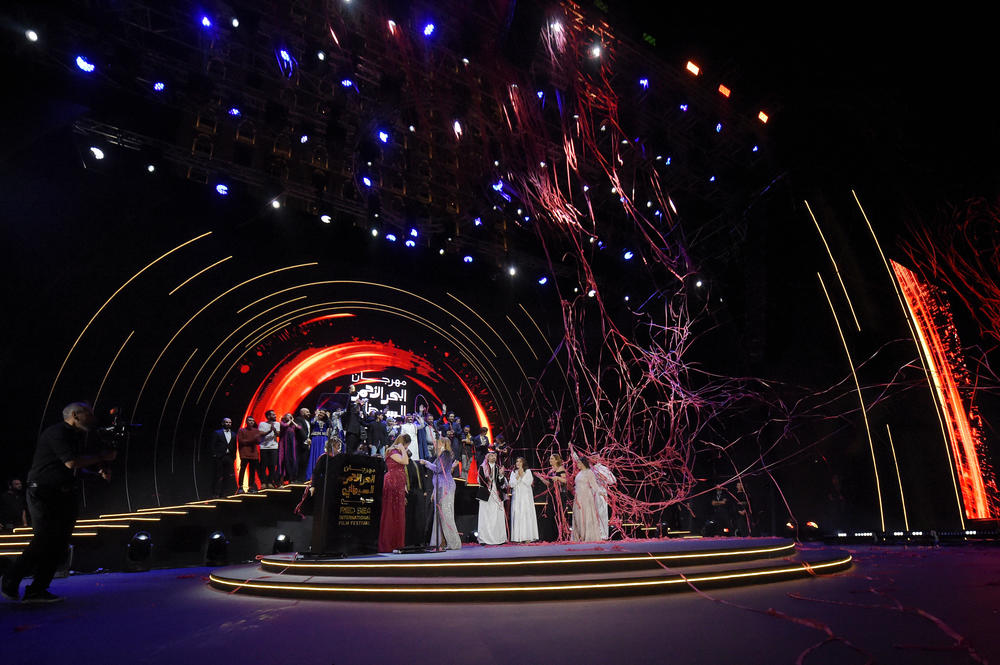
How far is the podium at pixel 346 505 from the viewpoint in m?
6.47

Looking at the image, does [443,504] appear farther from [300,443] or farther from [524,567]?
[300,443]

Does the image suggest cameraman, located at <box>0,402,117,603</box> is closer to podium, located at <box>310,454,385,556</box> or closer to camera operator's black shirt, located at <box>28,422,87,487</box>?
camera operator's black shirt, located at <box>28,422,87,487</box>

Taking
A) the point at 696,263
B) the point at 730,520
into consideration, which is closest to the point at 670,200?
the point at 696,263

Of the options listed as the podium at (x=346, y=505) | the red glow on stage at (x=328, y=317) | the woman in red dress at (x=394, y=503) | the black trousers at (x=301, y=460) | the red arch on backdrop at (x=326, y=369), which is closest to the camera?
the podium at (x=346, y=505)

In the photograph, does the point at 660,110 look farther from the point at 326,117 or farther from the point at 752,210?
the point at 326,117

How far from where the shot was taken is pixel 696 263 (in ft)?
43.0

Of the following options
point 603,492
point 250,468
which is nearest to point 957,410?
point 603,492

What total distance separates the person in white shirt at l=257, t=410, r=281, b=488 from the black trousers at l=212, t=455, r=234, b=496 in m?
0.66

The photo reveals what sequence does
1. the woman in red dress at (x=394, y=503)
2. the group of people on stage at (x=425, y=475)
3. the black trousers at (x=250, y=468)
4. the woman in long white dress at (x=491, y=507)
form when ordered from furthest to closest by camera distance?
1. the black trousers at (x=250, y=468)
2. the woman in long white dress at (x=491, y=507)
3. the group of people on stage at (x=425, y=475)
4. the woman in red dress at (x=394, y=503)

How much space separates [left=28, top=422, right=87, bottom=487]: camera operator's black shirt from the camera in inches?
178

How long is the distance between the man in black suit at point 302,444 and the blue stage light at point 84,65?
763cm

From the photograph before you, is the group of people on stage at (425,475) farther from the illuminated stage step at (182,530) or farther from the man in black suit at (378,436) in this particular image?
the illuminated stage step at (182,530)

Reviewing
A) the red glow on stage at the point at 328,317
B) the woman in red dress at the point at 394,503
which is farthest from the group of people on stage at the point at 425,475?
the red glow on stage at the point at 328,317

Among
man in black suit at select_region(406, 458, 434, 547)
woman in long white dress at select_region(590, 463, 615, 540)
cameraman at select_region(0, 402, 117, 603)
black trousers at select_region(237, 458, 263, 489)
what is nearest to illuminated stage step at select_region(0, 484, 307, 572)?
black trousers at select_region(237, 458, 263, 489)
